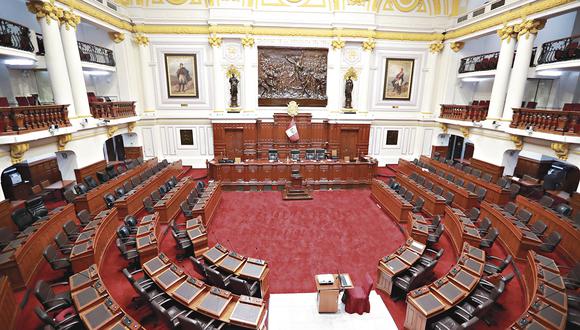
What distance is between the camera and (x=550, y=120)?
9.45 metres

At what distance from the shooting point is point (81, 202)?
8.86 m

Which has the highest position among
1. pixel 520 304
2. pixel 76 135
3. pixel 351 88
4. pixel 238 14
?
pixel 238 14

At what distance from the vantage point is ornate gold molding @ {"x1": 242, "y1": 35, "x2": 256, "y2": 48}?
47.8 feet

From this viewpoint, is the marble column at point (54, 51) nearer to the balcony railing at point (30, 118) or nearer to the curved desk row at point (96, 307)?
the balcony railing at point (30, 118)

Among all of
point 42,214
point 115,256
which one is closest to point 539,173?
point 115,256

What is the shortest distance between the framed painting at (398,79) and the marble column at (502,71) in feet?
15.3

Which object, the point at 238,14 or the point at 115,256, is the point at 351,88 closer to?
the point at 238,14

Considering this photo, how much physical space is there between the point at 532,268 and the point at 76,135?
14.8 metres

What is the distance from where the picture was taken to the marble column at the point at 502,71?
1137 centimetres

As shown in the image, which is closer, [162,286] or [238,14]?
[162,286]

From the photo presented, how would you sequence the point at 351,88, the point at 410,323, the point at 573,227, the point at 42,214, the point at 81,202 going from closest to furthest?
the point at 410,323
the point at 573,227
the point at 42,214
the point at 81,202
the point at 351,88

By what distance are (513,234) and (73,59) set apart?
15985mm

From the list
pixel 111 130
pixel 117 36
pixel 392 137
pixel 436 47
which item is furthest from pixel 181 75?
pixel 436 47

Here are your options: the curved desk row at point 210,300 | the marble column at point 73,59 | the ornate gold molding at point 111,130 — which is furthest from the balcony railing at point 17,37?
the curved desk row at point 210,300
